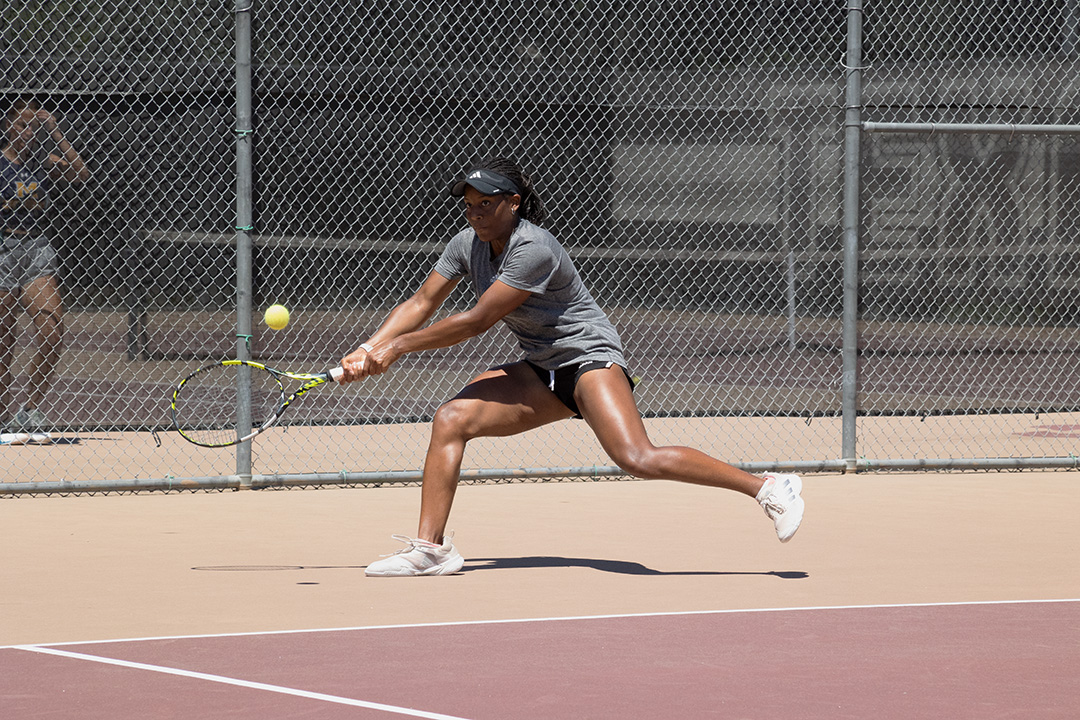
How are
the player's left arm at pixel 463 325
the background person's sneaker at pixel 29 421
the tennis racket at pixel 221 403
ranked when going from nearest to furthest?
1. the player's left arm at pixel 463 325
2. the tennis racket at pixel 221 403
3. the background person's sneaker at pixel 29 421

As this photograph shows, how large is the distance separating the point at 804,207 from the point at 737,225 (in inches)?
21.1

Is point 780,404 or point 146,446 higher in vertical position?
point 780,404

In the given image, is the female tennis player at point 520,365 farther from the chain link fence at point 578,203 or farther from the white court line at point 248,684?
the chain link fence at point 578,203

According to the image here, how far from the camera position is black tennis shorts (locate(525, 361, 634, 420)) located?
5.95m

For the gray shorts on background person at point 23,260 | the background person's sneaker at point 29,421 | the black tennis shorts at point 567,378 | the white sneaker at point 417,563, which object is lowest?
the white sneaker at point 417,563

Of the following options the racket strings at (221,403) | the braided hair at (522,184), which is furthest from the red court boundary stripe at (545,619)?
the racket strings at (221,403)

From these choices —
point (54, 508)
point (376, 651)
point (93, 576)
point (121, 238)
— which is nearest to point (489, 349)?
point (121, 238)

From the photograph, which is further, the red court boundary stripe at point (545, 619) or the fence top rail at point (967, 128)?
the fence top rail at point (967, 128)

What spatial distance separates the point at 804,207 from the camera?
1059 centimetres

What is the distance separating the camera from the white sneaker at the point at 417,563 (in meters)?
5.89

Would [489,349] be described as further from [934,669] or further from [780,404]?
[934,669]

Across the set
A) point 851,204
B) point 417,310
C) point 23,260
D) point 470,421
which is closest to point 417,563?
point 470,421

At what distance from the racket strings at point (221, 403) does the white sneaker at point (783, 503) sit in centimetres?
296

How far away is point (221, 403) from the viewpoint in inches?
394
